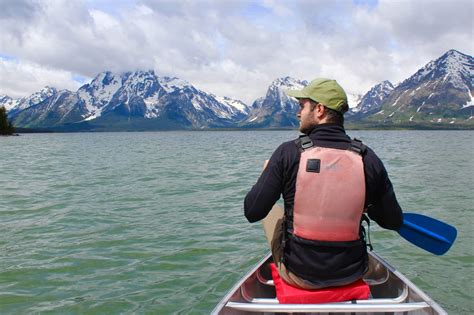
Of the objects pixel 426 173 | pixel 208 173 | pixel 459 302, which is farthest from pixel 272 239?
pixel 426 173

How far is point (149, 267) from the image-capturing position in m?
11.5

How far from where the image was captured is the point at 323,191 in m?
5.22

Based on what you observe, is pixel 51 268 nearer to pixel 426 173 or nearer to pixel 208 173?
pixel 208 173

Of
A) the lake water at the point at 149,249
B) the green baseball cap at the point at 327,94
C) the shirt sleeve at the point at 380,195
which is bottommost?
the lake water at the point at 149,249

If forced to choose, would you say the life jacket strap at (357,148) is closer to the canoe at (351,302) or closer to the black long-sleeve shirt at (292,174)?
the black long-sleeve shirt at (292,174)

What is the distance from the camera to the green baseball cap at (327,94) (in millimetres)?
5348

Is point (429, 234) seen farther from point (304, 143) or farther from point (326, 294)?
point (304, 143)

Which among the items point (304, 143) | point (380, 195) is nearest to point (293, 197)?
point (304, 143)

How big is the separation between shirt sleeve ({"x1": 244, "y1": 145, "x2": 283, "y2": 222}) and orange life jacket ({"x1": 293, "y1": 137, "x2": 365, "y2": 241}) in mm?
252

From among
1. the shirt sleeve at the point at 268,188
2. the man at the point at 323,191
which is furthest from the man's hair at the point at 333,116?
the shirt sleeve at the point at 268,188

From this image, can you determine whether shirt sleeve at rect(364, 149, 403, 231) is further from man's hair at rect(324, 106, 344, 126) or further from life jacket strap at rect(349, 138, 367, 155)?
man's hair at rect(324, 106, 344, 126)

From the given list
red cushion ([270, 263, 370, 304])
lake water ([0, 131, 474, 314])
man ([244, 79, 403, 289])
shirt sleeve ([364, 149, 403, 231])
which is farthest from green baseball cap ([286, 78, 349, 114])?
lake water ([0, 131, 474, 314])

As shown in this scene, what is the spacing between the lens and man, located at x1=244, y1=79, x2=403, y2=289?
5.16 m

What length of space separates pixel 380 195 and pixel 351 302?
1508 millimetres
